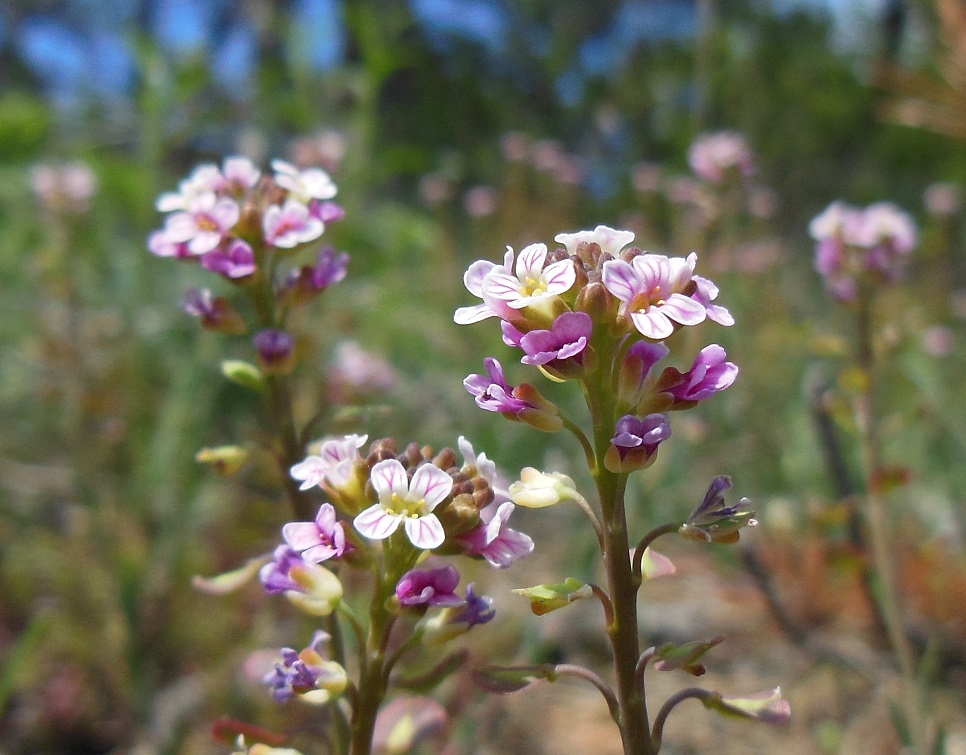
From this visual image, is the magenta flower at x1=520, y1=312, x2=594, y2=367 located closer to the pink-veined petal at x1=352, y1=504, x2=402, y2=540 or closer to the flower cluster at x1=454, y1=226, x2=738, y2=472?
the flower cluster at x1=454, y1=226, x2=738, y2=472

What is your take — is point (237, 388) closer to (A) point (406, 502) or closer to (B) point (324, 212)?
(B) point (324, 212)

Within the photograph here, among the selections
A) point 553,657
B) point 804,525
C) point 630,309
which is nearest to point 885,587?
point 553,657

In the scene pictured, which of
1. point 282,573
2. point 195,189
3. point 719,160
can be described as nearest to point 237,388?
point 719,160

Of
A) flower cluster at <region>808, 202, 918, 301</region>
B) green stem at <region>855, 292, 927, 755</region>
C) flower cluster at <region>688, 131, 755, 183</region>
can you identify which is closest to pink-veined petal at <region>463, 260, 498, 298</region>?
green stem at <region>855, 292, 927, 755</region>

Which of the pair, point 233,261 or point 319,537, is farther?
point 233,261

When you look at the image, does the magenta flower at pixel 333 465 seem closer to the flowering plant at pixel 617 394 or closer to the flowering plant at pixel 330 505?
the flowering plant at pixel 330 505

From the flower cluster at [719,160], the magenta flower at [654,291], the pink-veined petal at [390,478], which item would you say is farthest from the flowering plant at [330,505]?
the flower cluster at [719,160]
